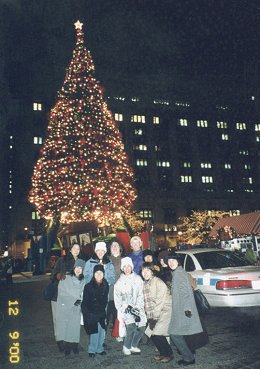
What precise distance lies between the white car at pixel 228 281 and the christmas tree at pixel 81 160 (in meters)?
15.6

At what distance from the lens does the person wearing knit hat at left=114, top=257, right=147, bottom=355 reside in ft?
18.5

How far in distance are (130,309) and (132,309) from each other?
0.11ft

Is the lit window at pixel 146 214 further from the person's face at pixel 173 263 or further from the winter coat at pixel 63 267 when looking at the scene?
the person's face at pixel 173 263

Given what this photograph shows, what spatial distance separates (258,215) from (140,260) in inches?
440

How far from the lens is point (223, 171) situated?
7644 cm

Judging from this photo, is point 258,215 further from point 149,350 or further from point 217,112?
point 217,112

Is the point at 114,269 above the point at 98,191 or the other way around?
the other way around

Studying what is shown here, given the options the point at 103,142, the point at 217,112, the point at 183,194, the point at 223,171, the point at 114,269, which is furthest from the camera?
the point at 217,112

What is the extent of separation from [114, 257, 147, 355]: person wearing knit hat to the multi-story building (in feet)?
188

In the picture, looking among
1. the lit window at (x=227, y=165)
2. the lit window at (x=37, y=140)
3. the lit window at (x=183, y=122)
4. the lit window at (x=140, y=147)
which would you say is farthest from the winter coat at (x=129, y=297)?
the lit window at (x=227, y=165)

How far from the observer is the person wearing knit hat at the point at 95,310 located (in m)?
5.59

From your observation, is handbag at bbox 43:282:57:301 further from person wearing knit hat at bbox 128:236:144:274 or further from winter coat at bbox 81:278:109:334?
person wearing knit hat at bbox 128:236:144:274

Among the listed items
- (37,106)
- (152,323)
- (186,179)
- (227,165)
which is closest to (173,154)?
(186,179)

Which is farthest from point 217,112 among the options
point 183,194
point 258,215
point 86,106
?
point 258,215
